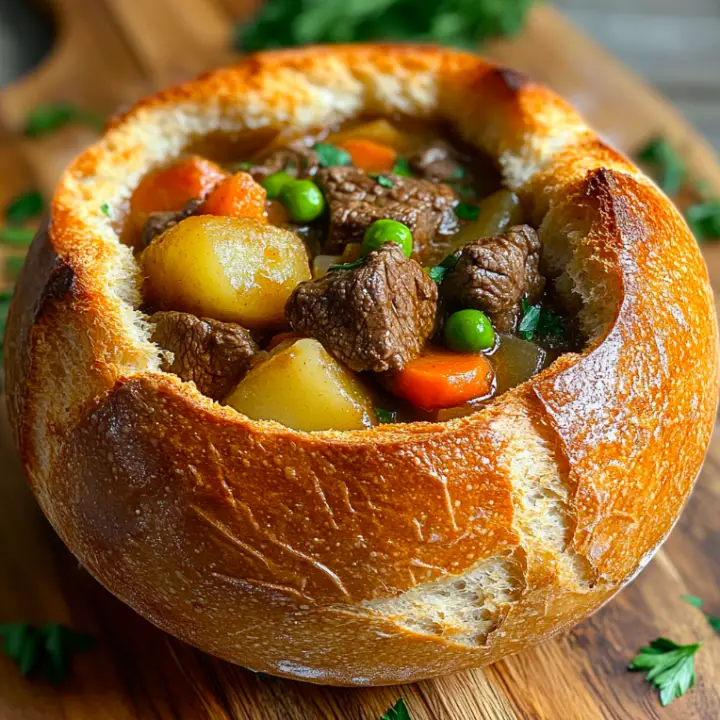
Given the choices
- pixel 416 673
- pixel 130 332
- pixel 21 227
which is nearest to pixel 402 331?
pixel 130 332

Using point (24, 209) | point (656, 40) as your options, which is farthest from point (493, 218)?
point (656, 40)

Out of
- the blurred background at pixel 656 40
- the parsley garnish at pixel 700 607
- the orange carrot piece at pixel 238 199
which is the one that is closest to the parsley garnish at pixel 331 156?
the orange carrot piece at pixel 238 199

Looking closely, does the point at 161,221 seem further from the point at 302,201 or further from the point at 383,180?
the point at 383,180

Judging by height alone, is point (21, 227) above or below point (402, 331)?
below

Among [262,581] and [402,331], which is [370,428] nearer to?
[402,331]

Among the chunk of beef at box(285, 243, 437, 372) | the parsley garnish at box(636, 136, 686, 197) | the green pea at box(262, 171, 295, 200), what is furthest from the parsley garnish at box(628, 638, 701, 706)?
the parsley garnish at box(636, 136, 686, 197)

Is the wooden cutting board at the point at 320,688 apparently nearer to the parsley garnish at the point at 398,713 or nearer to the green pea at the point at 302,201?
the parsley garnish at the point at 398,713

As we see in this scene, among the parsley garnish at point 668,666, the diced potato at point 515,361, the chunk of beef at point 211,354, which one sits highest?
the diced potato at point 515,361
